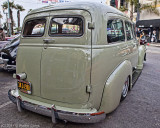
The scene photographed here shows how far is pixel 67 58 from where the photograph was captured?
95.3 inches

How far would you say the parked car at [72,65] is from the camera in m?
2.40

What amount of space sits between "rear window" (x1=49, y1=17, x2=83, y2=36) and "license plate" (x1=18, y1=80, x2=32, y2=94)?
1.00 metres

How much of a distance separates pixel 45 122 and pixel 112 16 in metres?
2.27

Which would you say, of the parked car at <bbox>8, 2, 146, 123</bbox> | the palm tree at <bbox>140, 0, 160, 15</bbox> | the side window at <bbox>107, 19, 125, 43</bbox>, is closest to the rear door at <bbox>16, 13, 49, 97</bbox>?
the parked car at <bbox>8, 2, 146, 123</bbox>

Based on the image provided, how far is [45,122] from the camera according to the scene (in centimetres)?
280

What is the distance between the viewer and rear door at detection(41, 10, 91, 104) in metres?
2.38

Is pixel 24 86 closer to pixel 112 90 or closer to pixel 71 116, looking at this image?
pixel 71 116

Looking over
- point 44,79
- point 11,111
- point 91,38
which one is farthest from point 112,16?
point 11,111

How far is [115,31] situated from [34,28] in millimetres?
1582


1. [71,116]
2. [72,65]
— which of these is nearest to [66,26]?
[72,65]

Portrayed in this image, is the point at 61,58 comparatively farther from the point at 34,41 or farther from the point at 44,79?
the point at 34,41

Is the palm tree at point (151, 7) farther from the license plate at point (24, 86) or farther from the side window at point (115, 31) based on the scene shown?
the license plate at point (24, 86)

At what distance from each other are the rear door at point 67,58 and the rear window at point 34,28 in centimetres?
26

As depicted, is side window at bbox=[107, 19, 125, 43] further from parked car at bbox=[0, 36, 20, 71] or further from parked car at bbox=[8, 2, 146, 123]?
parked car at bbox=[0, 36, 20, 71]
